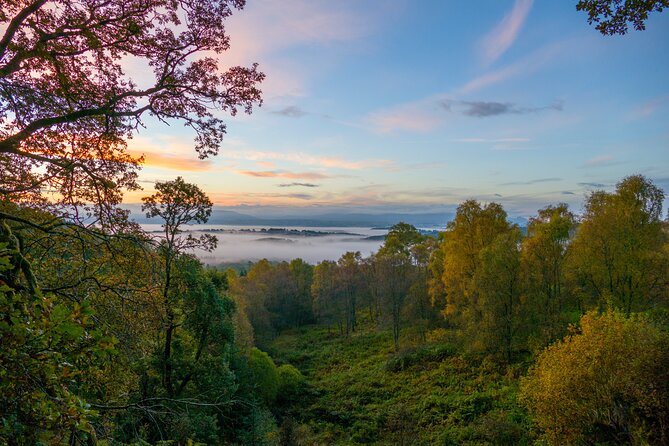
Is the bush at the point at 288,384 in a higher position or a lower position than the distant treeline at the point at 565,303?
lower

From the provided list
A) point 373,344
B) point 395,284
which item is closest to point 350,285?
point 373,344

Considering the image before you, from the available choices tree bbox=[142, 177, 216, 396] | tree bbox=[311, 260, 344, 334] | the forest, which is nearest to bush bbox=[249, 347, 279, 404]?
the forest

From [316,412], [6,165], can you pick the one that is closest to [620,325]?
[6,165]

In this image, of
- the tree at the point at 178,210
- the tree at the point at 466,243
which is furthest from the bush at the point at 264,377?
the tree at the point at 466,243

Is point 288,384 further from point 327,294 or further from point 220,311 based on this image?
point 327,294

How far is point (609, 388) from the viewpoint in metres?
11.7

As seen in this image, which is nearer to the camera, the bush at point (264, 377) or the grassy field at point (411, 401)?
the grassy field at point (411, 401)

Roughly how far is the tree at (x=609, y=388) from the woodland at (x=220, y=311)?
6cm

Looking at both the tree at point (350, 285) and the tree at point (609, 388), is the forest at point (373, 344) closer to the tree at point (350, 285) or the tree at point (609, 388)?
the tree at point (609, 388)

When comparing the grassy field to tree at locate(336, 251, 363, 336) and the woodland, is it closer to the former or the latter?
the woodland

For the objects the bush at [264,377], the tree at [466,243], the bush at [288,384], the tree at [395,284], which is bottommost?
the bush at [288,384]

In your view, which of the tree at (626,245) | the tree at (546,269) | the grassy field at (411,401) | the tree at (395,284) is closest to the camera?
the grassy field at (411,401)

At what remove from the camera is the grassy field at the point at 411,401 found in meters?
17.4

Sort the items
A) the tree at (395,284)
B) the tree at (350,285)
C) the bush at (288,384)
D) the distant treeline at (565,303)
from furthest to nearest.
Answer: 1. the tree at (350,285)
2. the tree at (395,284)
3. the bush at (288,384)
4. the distant treeline at (565,303)
